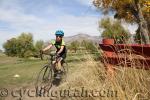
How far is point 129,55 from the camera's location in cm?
825

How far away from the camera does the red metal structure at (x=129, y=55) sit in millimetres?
7990

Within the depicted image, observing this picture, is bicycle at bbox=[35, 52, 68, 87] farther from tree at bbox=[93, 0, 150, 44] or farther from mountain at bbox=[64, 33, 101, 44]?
tree at bbox=[93, 0, 150, 44]

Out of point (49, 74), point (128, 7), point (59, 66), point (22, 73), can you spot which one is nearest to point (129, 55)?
point (49, 74)

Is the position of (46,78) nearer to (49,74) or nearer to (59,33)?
(49,74)

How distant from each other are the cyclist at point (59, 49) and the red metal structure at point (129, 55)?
337 centimetres

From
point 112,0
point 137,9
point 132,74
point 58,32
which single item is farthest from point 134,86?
point 112,0

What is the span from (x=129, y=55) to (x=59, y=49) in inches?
204

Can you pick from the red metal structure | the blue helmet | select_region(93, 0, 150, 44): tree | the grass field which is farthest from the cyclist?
select_region(93, 0, 150, 44): tree

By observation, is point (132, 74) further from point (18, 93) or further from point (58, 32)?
point (58, 32)

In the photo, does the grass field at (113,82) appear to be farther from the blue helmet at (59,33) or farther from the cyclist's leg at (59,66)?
the blue helmet at (59,33)

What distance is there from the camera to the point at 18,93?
11.3m

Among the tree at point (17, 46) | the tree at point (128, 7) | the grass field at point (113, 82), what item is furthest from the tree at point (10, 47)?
the grass field at point (113, 82)

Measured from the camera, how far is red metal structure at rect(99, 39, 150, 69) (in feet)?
26.2

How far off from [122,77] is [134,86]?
1.54 feet
